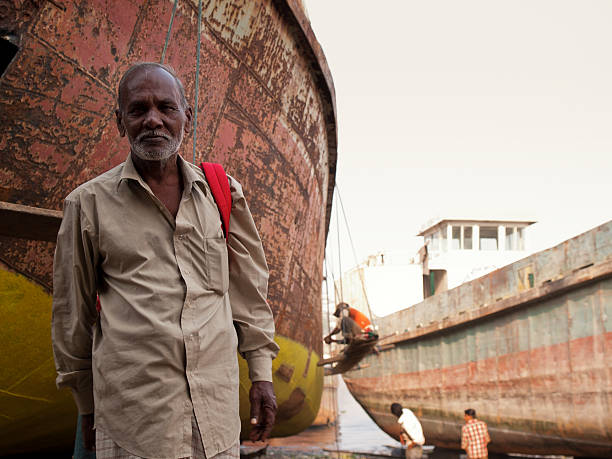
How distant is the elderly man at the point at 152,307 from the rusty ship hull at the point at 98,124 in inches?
46.9

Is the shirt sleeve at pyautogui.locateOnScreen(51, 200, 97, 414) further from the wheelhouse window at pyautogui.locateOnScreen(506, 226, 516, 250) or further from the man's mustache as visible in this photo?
the wheelhouse window at pyautogui.locateOnScreen(506, 226, 516, 250)

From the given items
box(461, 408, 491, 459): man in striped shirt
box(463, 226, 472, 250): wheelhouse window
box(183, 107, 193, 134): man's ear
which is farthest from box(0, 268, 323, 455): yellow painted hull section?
box(463, 226, 472, 250): wheelhouse window

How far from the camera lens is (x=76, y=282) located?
127 cm

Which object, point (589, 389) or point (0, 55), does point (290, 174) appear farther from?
point (589, 389)

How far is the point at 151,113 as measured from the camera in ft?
4.37

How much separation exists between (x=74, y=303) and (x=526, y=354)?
7510 millimetres

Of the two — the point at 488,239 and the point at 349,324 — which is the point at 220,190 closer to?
the point at 349,324

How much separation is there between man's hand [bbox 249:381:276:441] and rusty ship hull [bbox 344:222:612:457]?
18.6 feet

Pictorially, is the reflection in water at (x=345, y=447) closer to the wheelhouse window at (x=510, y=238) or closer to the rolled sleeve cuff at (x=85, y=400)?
the wheelhouse window at (x=510, y=238)

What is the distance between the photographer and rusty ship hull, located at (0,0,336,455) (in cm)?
261

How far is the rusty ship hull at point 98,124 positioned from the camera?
261 centimetres

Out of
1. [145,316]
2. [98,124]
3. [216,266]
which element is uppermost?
[98,124]

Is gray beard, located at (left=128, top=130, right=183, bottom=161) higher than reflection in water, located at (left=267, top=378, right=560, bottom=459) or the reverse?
higher

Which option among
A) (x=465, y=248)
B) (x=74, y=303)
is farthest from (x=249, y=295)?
(x=465, y=248)
